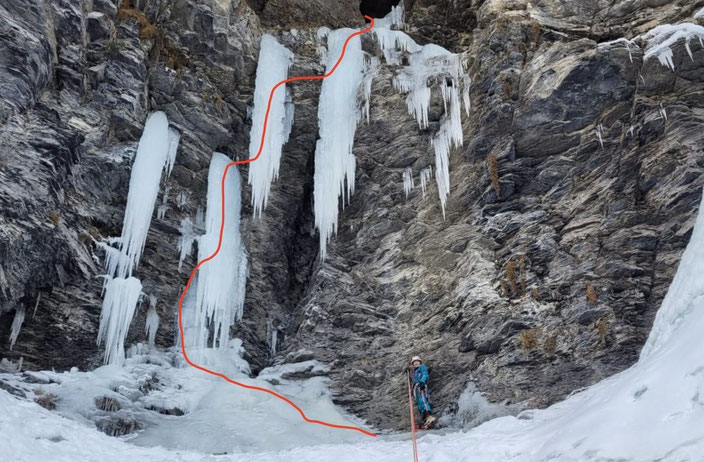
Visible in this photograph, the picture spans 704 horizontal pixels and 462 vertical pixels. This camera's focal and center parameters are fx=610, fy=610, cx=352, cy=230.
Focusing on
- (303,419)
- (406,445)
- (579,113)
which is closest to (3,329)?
(303,419)

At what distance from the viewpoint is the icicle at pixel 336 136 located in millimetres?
16500

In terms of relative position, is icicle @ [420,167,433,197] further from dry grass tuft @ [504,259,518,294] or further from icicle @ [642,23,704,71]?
icicle @ [642,23,704,71]

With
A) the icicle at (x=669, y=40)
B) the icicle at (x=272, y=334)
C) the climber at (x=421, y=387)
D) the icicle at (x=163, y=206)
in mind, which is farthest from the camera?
the icicle at (x=163, y=206)

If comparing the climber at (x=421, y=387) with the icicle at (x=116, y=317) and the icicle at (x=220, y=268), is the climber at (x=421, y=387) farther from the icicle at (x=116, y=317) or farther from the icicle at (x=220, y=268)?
the icicle at (x=116, y=317)

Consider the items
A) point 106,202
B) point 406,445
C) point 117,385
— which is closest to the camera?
point 406,445

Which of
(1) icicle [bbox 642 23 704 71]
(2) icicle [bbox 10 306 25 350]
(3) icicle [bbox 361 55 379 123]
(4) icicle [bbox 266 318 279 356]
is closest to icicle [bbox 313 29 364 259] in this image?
(3) icicle [bbox 361 55 379 123]

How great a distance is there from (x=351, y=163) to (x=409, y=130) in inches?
71.0

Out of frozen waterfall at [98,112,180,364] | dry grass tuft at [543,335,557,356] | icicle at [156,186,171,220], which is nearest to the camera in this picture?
dry grass tuft at [543,335,557,356]

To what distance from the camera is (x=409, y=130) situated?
16484 mm

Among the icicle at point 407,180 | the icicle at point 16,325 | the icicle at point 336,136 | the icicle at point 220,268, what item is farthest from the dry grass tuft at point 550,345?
the icicle at point 16,325

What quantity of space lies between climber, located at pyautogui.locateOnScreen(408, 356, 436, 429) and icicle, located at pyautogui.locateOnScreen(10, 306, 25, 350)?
7843mm

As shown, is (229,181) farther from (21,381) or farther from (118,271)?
(21,381)

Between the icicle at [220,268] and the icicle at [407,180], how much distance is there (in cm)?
464

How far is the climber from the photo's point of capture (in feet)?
36.9
